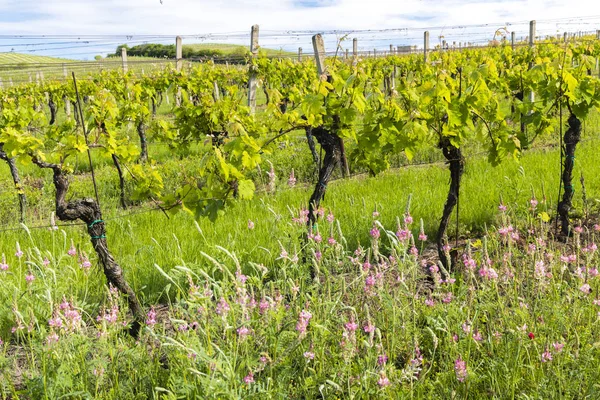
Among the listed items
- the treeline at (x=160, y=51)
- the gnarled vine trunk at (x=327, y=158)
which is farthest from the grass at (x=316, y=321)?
the treeline at (x=160, y=51)

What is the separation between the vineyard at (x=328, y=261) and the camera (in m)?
2.29

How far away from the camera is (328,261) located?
2990 mm

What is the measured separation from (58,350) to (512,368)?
6.12ft

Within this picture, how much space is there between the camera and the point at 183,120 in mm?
6598

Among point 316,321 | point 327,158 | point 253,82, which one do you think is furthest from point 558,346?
point 253,82

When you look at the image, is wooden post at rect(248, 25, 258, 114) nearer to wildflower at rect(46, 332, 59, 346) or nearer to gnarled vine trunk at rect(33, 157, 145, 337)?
gnarled vine trunk at rect(33, 157, 145, 337)

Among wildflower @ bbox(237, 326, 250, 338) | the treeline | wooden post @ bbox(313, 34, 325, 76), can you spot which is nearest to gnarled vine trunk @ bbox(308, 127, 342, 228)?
wildflower @ bbox(237, 326, 250, 338)

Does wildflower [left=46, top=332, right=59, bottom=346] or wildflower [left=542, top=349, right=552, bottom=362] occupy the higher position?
wildflower [left=46, top=332, right=59, bottom=346]

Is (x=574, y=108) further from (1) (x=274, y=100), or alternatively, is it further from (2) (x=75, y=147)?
(2) (x=75, y=147)

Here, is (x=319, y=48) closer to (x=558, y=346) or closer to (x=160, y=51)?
(x=558, y=346)

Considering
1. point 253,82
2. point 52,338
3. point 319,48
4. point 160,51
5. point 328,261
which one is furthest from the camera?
point 160,51

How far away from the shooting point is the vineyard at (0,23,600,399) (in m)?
2.29

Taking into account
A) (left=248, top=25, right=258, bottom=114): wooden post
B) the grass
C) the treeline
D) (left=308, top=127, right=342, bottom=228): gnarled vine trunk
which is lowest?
the grass

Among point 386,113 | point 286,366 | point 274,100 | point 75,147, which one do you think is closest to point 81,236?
point 75,147
